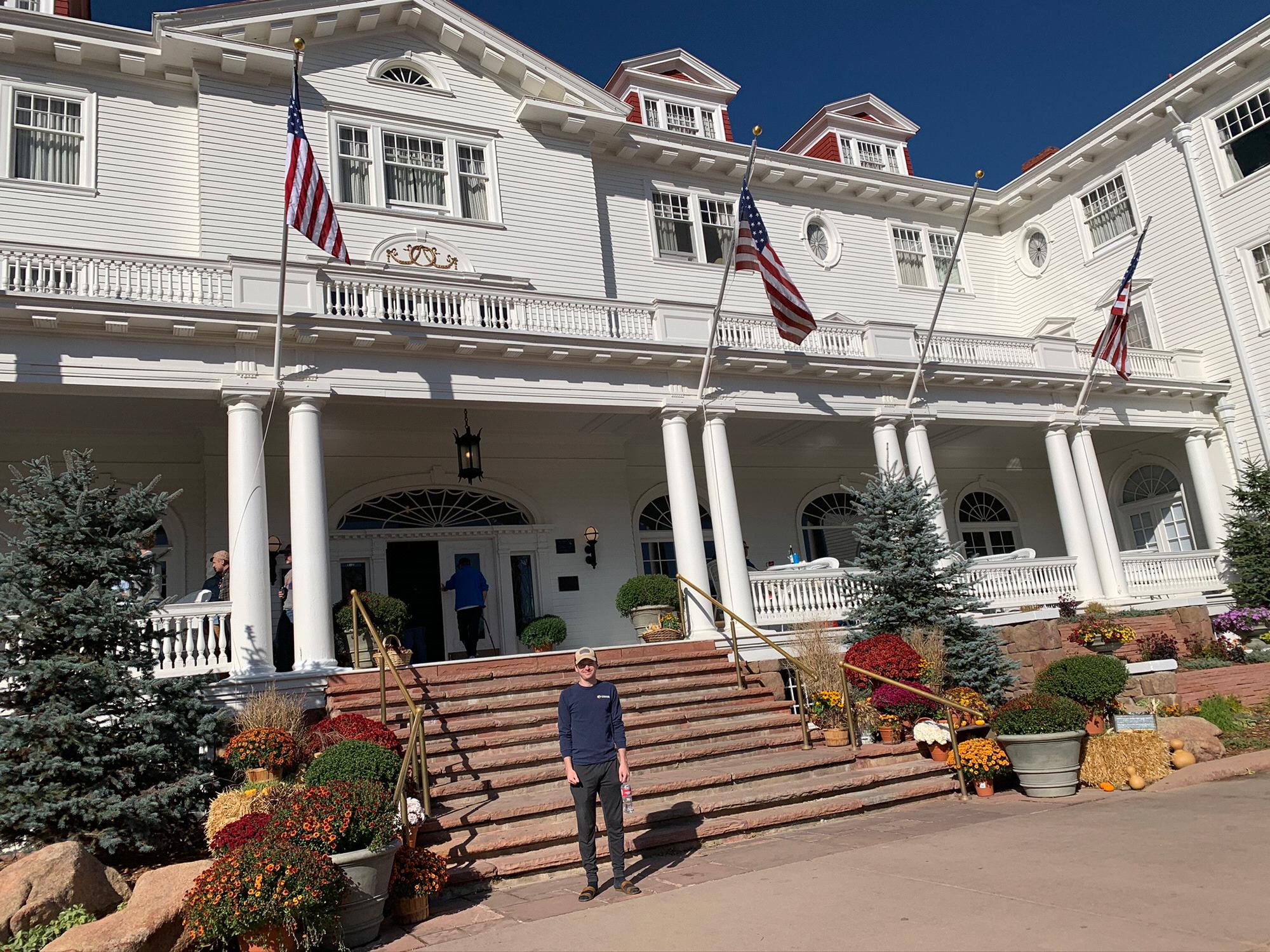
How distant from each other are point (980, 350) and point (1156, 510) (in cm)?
812

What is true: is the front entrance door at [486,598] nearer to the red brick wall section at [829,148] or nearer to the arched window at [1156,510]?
the red brick wall section at [829,148]

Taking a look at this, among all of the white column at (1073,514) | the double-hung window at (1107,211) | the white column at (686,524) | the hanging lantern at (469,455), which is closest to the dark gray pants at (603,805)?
the white column at (686,524)

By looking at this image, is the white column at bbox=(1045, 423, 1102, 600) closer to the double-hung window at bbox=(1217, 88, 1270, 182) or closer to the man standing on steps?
the double-hung window at bbox=(1217, 88, 1270, 182)

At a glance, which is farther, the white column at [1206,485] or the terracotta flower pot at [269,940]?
the white column at [1206,485]

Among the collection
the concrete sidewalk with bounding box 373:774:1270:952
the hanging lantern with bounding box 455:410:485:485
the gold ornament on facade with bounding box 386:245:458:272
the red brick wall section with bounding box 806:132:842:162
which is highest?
the red brick wall section with bounding box 806:132:842:162

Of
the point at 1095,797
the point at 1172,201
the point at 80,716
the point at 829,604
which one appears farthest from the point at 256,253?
the point at 1172,201

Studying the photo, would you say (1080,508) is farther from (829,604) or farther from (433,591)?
(433,591)

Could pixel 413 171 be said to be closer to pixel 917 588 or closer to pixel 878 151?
pixel 917 588

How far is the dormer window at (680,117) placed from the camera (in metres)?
22.7

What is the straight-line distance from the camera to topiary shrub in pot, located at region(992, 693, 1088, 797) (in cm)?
1007

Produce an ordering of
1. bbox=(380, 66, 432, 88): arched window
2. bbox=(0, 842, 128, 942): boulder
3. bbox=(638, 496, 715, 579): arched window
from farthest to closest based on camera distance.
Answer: bbox=(638, 496, 715, 579): arched window → bbox=(380, 66, 432, 88): arched window → bbox=(0, 842, 128, 942): boulder

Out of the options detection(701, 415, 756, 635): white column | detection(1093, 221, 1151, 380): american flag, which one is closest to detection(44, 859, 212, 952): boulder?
detection(701, 415, 756, 635): white column

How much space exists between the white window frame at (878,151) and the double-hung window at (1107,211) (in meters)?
4.62

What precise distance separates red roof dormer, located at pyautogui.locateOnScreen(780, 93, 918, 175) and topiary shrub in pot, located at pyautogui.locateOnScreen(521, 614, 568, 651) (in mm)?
14460
